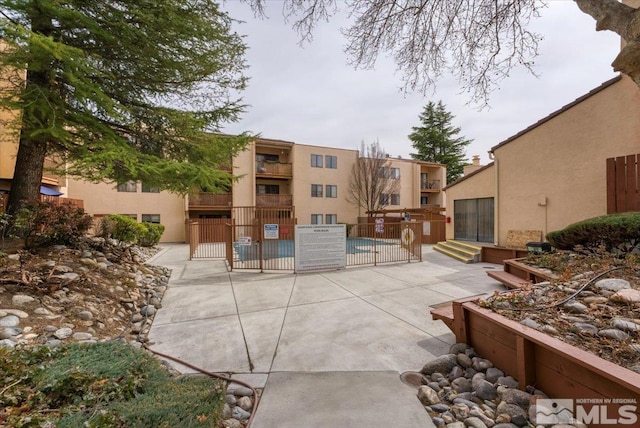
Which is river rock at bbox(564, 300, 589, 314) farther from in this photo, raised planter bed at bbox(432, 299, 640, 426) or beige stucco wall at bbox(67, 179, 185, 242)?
beige stucco wall at bbox(67, 179, 185, 242)

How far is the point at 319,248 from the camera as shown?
9.05 meters

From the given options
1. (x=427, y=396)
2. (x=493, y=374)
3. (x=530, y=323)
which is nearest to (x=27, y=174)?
(x=427, y=396)

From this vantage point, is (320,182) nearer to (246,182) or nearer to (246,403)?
(246,182)

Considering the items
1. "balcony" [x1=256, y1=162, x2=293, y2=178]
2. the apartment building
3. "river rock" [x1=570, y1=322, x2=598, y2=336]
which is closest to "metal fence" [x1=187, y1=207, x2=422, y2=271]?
"river rock" [x1=570, y1=322, x2=598, y2=336]

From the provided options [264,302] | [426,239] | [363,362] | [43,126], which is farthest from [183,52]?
[426,239]

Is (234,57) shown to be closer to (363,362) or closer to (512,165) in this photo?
(363,362)

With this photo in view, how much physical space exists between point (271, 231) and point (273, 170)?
14956 millimetres

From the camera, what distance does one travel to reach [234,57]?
312 inches

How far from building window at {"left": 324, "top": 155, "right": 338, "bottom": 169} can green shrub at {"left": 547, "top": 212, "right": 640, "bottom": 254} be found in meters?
19.7

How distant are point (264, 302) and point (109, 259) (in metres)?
4.44

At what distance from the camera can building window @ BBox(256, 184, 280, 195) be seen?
78.0 ft

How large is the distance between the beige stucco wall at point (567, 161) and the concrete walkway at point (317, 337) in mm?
3925

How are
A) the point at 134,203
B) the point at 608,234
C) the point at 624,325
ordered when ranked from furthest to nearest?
the point at 134,203 → the point at 608,234 → the point at 624,325

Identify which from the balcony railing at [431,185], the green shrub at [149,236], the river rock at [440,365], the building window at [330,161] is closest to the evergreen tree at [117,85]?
the river rock at [440,365]
